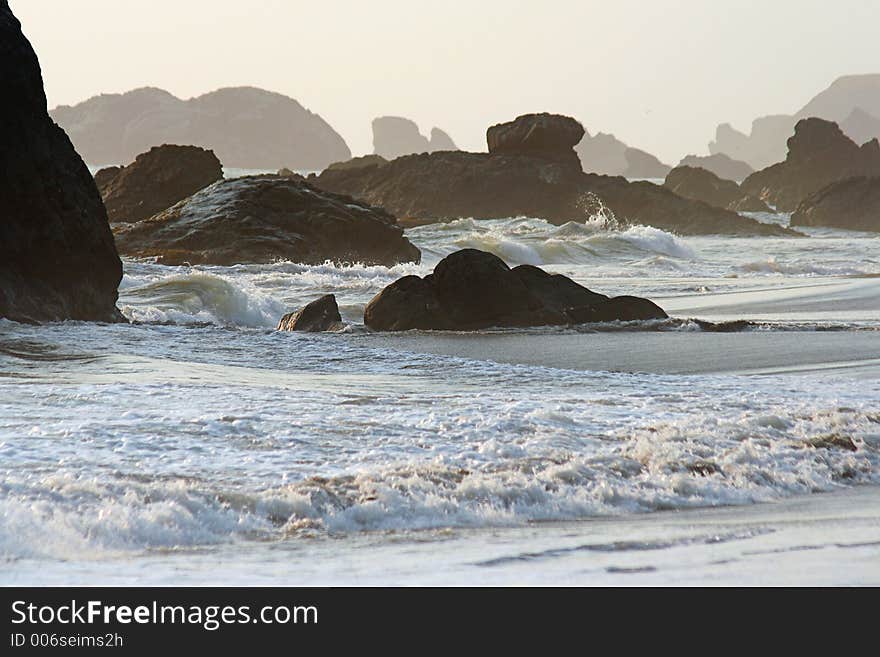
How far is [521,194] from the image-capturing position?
7238 cm

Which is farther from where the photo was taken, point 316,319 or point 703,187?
point 703,187

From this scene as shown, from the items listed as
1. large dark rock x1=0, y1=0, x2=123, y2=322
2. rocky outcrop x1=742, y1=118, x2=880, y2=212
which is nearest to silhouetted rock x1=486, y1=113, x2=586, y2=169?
rocky outcrop x1=742, y1=118, x2=880, y2=212

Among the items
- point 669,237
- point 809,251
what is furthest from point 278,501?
point 809,251

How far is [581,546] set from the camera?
384cm

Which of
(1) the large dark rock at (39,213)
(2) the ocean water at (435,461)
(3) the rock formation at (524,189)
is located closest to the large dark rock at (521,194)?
(3) the rock formation at (524,189)

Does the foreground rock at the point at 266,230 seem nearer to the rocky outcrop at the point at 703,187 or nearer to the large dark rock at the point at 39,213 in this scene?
the large dark rock at the point at 39,213

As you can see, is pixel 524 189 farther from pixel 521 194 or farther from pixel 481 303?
pixel 481 303

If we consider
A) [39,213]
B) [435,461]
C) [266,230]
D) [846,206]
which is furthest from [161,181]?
[846,206]

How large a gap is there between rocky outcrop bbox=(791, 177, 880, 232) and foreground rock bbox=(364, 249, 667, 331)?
6536 centimetres

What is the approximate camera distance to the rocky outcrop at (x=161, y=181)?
127ft

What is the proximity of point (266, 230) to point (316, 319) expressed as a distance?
15.8 meters

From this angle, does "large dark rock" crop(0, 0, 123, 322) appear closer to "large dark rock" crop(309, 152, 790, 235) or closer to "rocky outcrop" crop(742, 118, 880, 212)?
"large dark rock" crop(309, 152, 790, 235)

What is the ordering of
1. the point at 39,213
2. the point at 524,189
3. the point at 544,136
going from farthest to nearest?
the point at 544,136 < the point at 524,189 < the point at 39,213

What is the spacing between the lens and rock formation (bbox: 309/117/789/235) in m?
69.5
